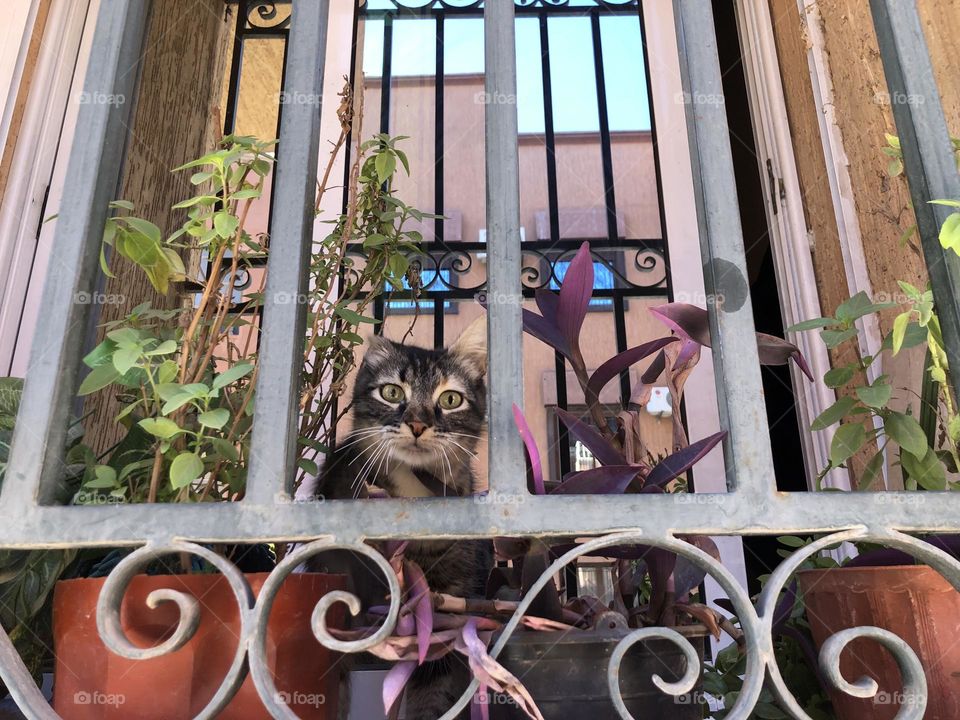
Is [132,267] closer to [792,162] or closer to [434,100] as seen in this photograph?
[434,100]

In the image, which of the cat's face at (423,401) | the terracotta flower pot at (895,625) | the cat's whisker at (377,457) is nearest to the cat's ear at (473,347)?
the cat's face at (423,401)

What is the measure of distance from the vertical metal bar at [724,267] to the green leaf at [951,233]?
163 millimetres

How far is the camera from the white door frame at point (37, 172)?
1.70 metres

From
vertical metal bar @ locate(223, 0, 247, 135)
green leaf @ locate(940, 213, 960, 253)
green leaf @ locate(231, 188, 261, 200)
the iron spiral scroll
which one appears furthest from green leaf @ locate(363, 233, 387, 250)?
vertical metal bar @ locate(223, 0, 247, 135)

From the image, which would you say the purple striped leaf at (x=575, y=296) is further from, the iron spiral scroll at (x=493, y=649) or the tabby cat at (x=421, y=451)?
the tabby cat at (x=421, y=451)

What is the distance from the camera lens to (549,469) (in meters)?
2.45

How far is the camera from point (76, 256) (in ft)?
2.10

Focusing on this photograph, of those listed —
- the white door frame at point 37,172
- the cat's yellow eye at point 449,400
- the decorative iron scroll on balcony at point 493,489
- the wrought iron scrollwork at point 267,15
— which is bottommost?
the decorative iron scroll on balcony at point 493,489

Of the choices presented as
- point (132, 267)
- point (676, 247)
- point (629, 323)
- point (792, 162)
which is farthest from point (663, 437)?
point (132, 267)

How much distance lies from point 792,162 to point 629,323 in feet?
2.21

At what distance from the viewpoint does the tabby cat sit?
103 cm

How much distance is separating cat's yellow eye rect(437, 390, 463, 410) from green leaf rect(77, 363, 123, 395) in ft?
2.67

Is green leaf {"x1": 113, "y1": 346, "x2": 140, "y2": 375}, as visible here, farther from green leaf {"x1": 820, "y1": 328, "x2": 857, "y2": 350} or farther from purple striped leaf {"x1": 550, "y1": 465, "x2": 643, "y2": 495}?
green leaf {"x1": 820, "y1": 328, "x2": 857, "y2": 350}

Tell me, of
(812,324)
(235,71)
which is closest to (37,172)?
(235,71)
